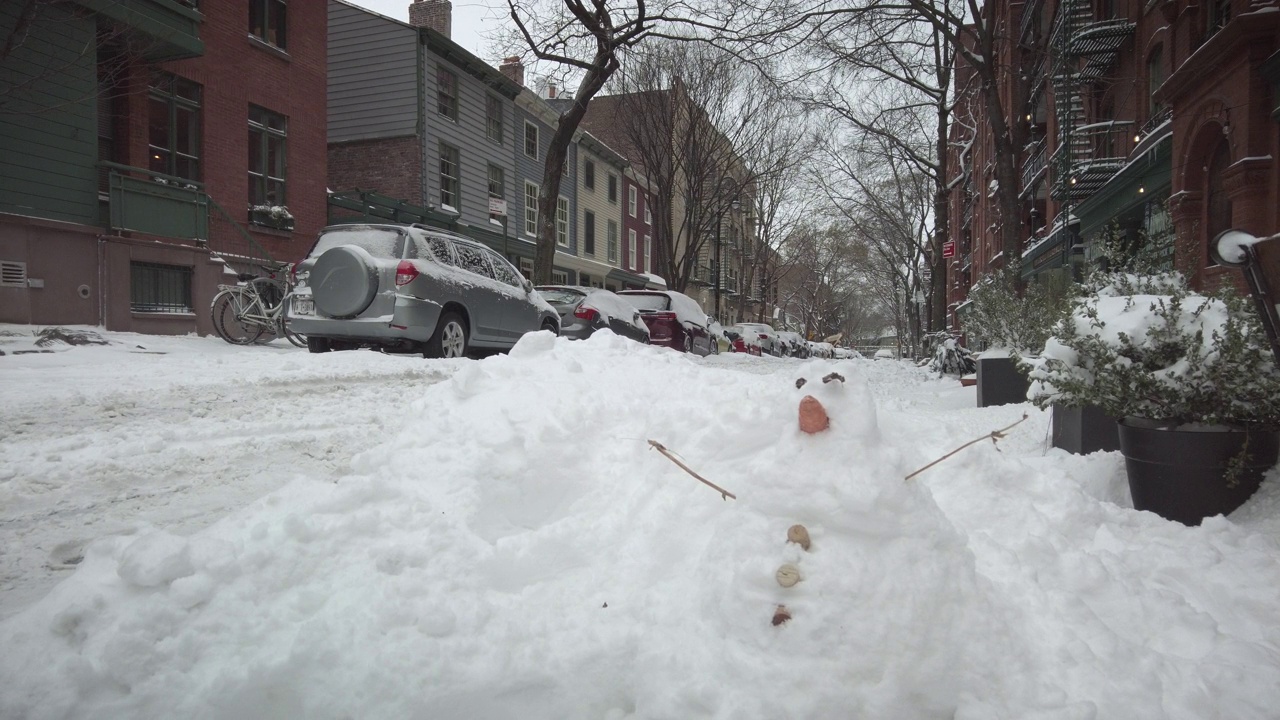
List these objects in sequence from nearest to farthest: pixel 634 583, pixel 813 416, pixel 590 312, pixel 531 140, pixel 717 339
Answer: pixel 813 416
pixel 634 583
pixel 590 312
pixel 717 339
pixel 531 140

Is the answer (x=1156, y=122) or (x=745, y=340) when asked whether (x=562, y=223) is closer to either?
(x=745, y=340)

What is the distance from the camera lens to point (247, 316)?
11289 mm

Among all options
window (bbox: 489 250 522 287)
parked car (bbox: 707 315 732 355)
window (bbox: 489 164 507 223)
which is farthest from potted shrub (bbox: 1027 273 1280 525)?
window (bbox: 489 164 507 223)

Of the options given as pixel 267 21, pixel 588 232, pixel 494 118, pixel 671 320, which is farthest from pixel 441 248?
pixel 588 232

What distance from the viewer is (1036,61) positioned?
12641mm

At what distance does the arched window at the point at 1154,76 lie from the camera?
1505 cm

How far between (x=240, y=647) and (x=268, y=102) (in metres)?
17.5

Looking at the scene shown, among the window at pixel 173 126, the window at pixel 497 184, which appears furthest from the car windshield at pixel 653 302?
the window at pixel 173 126

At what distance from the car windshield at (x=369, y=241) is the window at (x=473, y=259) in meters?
1.08

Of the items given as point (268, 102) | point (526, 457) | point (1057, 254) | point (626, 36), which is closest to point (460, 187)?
point (268, 102)

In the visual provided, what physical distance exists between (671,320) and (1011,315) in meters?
9.54

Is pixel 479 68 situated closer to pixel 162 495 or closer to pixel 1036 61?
pixel 1036 61

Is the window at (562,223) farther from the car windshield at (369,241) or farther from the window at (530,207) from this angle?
the car windshield at (369,241)

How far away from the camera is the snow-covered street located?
1.91 m
